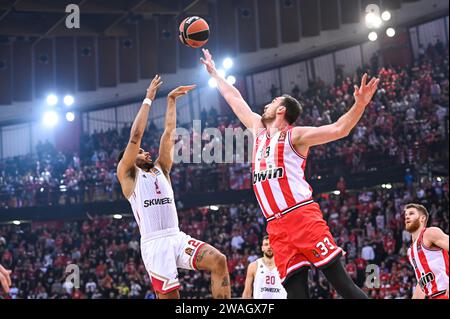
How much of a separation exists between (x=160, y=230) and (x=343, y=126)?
7.94ft

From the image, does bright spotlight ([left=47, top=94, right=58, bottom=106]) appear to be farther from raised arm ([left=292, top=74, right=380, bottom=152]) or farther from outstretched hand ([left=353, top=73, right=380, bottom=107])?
outstretched hand ([left=353, top=73, right=380, bottom=107])

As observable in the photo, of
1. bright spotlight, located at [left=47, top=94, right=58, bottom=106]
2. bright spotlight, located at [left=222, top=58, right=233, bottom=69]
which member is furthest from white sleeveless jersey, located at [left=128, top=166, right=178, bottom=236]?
bright spotlight, located at [left=47, top=94, right=58, bottom=106]

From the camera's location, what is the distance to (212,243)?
1936cm

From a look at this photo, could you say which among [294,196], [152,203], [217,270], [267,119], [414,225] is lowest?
[217,270]

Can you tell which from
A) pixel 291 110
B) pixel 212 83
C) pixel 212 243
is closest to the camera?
pixel 291 110

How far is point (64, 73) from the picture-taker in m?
24.1

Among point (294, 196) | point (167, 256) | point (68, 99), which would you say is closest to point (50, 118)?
point (68, 99)

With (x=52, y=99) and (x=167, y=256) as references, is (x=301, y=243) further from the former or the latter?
(x=52, y=99)

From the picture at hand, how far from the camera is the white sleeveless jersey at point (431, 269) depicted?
690cm

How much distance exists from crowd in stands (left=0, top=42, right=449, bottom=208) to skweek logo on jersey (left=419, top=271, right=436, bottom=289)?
1089 cm

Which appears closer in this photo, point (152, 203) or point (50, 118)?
point (152, 203)

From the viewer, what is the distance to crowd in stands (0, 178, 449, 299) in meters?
16.0

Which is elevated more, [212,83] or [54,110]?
[212,83]

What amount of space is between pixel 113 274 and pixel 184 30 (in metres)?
12.5
